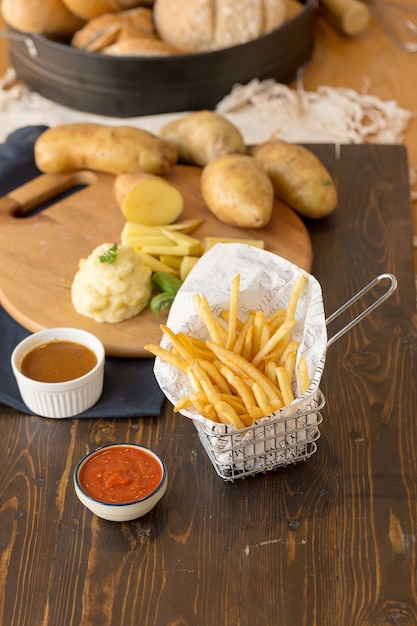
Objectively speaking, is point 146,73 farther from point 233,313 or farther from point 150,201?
point 233,313

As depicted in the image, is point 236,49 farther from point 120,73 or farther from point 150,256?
point 150,256

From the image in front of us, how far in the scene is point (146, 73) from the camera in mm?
3242

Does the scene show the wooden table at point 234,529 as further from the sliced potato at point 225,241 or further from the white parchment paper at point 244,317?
the sliced potato at point 225,241

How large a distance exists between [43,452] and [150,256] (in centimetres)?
66

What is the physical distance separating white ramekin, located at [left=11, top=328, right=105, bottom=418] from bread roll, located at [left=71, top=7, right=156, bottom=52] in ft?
5.90

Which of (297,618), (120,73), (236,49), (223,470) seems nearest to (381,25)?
(236,49)

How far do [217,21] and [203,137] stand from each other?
93cm

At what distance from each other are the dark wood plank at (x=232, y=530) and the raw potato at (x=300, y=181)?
0.63 metres

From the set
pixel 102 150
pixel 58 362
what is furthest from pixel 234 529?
pixel 102 150

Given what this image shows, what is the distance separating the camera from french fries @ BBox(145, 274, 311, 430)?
159 centimetres

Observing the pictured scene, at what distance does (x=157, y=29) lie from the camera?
3.52m

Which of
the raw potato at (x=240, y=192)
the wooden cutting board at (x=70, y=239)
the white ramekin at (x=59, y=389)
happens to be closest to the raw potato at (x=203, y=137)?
the wooden cutting board at (x=70, y=239)

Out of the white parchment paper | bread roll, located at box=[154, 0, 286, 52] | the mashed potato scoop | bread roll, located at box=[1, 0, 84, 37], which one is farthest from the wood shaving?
the white parchment paper

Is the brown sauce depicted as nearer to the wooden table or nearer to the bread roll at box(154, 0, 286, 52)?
the wooden table
